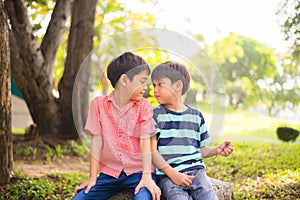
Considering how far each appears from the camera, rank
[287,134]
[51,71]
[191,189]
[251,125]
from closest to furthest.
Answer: [191,189], [51,71], [287,134], [251,125]

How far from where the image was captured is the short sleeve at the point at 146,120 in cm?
266

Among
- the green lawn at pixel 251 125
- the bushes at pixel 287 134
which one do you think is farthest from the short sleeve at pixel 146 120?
the green lawn at pixel 251 125

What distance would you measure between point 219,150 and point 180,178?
35 cm

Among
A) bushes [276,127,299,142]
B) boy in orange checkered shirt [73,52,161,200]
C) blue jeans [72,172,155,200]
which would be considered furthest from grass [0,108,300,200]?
bushes [276,127,299,142]

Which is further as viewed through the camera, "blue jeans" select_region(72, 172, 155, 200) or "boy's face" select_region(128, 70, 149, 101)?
"blue jeans" select_region(72, 172, 155, 200)

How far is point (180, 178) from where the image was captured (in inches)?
106

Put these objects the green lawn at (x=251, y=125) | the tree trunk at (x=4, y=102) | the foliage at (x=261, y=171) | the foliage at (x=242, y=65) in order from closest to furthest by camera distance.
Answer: the tree trunk at (x=4, y=102) → the foliage at (x=261, y=171) → the green lawn at (x=251, y=125) → the foliage at (x=242, y=65)

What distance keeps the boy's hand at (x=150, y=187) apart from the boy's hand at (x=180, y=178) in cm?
13

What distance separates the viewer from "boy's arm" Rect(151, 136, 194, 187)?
269 centimetres

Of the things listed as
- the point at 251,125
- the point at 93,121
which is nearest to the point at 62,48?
the point at 93,121

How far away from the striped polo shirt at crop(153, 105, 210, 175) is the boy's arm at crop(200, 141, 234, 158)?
124 millimetres

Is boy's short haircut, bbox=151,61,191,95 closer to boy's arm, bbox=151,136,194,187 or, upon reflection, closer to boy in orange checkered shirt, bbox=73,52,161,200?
boy in orange checkered shirt, bbox=73,52,161,200

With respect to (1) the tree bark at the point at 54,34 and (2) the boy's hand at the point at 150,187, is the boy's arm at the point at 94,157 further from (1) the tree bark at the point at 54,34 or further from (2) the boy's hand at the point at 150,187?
(1) the tree bark at the point at 54,34

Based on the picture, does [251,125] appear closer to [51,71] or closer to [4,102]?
[51,71]
